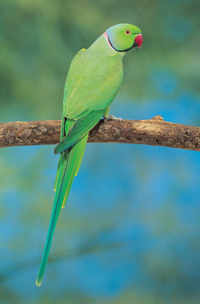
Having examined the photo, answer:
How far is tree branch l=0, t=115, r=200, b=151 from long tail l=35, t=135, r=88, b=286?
0.19 metres

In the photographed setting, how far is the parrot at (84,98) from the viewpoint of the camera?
983 millimetres

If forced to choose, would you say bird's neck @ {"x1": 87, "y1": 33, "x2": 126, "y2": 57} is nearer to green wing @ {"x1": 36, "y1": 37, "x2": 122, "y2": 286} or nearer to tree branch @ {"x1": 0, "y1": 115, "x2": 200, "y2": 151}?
green wing @ {"x1": 36, "y1": 37, "x2": 122, "y2": 286}

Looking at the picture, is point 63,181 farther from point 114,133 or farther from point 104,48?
point 104,48

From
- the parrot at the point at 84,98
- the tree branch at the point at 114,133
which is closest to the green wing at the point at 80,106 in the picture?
the parrot at the point at 84,98

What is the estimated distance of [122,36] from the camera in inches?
47.9

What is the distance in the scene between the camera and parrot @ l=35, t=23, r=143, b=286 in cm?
98

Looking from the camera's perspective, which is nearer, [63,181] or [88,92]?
[63,181]

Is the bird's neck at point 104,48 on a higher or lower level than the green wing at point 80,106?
higher

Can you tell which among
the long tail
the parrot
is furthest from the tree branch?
the long tail

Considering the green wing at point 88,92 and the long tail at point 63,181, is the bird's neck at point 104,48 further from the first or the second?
the long tail at point 63,181

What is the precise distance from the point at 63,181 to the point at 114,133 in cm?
34

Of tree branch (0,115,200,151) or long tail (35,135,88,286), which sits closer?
long tail (35,135,88,286)

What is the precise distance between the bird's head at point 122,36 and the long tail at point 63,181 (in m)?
0.50

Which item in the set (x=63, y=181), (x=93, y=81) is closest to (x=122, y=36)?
(x=93, y=81)
